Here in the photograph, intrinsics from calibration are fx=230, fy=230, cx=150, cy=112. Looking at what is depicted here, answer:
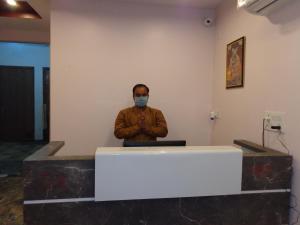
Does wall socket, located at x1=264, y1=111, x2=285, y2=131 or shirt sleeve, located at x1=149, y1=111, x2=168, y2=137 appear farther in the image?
shirt sleeve, located at x1=149, y1=111, x2=168, y2=137

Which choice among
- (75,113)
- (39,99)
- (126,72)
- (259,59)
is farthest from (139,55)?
(39,99)

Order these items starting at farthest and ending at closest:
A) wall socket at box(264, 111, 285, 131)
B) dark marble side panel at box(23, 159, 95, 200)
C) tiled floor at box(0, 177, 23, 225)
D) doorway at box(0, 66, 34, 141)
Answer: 1. doorway at box(0, 66, 34, 141)
2. tiled floor at box(0, 177, 23, 225)
3. wall socket at box(264, 111, 285, 131)
4. dark marble side panel at box(23, 159, 95, 200)

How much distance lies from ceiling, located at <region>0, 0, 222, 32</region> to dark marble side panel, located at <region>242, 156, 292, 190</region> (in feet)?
6.27

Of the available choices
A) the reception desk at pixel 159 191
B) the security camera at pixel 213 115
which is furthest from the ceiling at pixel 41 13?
the reception desk at pixel 159 191

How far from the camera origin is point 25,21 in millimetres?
3301

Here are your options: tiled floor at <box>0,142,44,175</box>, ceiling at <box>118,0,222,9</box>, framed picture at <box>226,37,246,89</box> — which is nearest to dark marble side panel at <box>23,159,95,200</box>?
framed picture at <box>226,37,246,89</box>

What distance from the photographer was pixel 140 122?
2422 millimetres

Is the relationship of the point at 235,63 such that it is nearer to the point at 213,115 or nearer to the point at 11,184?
the point at 213,115

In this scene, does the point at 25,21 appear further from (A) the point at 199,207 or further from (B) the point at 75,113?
(A) the point at 199,207

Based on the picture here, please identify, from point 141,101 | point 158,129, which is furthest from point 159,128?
point 141,101

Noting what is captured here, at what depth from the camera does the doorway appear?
5297mm

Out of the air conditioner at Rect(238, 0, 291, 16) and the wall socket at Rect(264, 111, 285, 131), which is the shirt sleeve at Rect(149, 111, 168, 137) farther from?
the air conditioner at Rect(238, 0, 291, 16)

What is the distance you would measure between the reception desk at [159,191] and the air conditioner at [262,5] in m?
1.01

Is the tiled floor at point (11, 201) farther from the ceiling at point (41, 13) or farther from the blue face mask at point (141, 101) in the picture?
the ceiling at point (41, 13)
